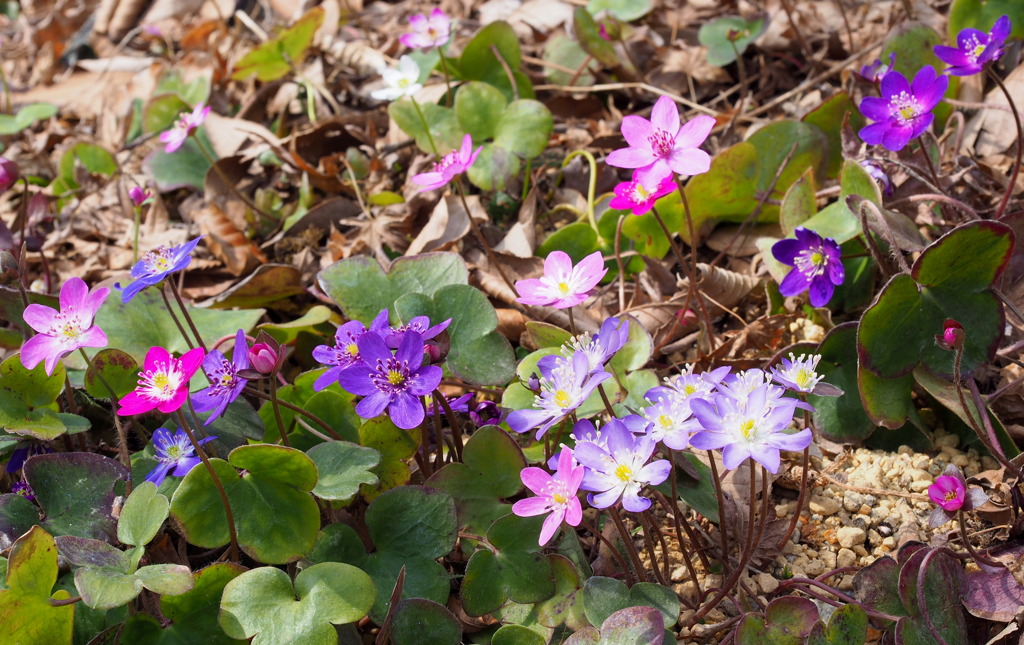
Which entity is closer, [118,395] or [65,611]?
[65,611]

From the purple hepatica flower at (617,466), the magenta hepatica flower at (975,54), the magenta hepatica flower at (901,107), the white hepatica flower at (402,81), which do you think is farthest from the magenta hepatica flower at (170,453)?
the magenta hepatica flower at (975,54)

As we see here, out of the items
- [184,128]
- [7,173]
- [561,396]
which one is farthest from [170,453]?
[184,128]

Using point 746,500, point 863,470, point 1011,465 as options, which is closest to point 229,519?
point 746,500

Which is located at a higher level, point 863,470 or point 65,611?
point 65,611

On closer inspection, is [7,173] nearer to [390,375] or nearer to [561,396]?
[390,375]

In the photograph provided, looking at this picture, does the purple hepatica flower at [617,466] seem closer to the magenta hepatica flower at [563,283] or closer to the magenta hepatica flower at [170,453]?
the magenta hepatica flower at [563,283]

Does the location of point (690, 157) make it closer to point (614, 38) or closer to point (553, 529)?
point (553, 529)
